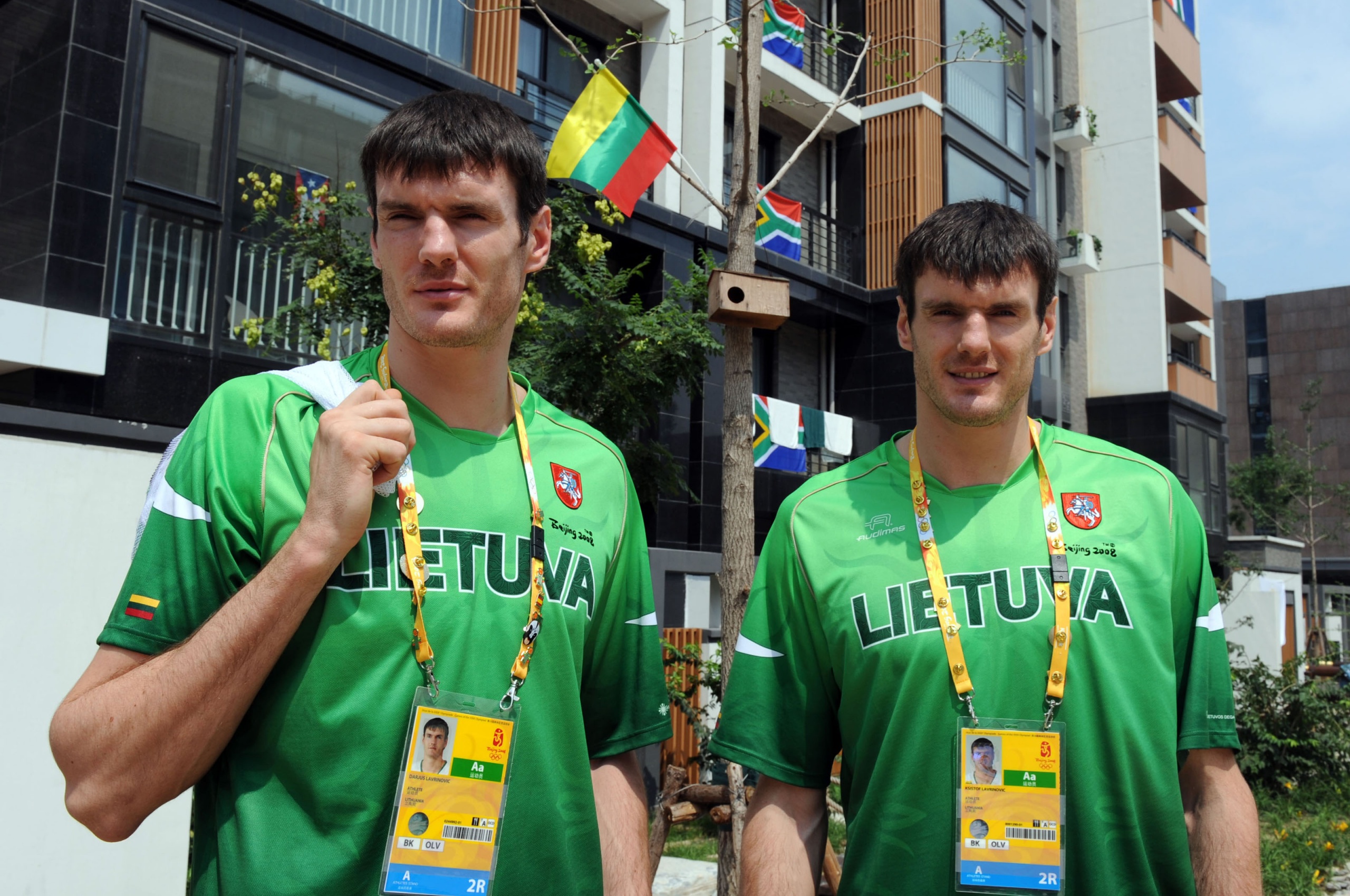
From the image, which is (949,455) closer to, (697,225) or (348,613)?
(348,613)

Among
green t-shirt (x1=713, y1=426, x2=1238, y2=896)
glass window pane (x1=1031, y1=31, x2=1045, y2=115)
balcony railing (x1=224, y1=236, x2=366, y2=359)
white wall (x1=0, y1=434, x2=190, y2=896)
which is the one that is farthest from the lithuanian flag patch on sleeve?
glass window pane (x1=1031, y1=31, x2=1045, y2=115)

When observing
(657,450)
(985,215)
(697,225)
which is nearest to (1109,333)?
(697,225)

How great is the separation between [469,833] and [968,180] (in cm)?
2038

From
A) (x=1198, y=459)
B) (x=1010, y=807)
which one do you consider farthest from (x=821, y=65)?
(x=1010, y=807)

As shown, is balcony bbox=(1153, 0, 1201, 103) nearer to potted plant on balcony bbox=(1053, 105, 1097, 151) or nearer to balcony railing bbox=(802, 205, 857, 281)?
potted plant on balcony bbox=(1053, 105, 1097, 151)

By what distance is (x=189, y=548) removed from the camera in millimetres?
1910

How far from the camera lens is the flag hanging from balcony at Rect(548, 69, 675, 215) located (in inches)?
246

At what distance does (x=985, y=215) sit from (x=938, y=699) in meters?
1.19

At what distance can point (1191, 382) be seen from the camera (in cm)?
2678

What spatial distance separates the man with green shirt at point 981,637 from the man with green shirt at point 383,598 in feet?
1.22

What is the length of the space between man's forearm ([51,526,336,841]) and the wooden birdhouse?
3840 millimetres

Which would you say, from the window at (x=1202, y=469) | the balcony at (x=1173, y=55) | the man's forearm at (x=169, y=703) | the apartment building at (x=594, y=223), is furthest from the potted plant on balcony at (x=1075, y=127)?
the man's forearm at (x=169, y=703)

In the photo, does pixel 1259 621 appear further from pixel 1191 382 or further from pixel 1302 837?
pixel 1302 837

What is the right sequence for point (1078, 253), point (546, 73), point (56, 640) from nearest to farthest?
1. point (56, 640)
2. point (546, 73)
3. point (1078, 253)
